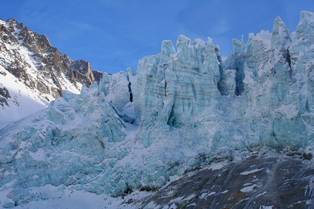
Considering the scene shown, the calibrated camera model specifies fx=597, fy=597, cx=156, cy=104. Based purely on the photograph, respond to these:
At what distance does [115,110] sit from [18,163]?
13.0 m

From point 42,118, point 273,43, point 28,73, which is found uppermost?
point 28,73

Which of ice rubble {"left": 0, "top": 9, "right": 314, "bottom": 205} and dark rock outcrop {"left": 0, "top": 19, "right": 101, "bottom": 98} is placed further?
dark rock outcrop {"left": 0, "top": 19, "right": 101, "bottom": 98}

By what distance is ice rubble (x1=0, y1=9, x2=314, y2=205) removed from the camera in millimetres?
56938

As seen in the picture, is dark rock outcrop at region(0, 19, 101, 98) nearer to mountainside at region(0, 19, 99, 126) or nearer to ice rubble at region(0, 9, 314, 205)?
mountainside at region(0, 19, 99, 126)

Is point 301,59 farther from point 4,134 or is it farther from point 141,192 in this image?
point 4,134

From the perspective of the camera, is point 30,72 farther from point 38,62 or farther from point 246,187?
point 246,187

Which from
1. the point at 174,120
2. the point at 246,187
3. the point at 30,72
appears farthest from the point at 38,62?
the point at 246,187

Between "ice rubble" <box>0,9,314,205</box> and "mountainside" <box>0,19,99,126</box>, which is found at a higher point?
"mountainside" <box>0,19,99,126</box>

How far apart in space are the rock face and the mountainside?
57.1 metres

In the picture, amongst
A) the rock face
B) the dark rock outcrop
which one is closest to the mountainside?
the dark rock outcrop

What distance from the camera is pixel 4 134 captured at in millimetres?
80000

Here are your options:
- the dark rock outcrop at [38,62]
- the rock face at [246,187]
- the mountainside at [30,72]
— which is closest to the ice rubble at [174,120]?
the rock face at [246,187]

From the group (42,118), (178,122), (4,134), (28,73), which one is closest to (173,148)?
(178,122)

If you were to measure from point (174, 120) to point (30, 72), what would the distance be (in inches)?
3232
